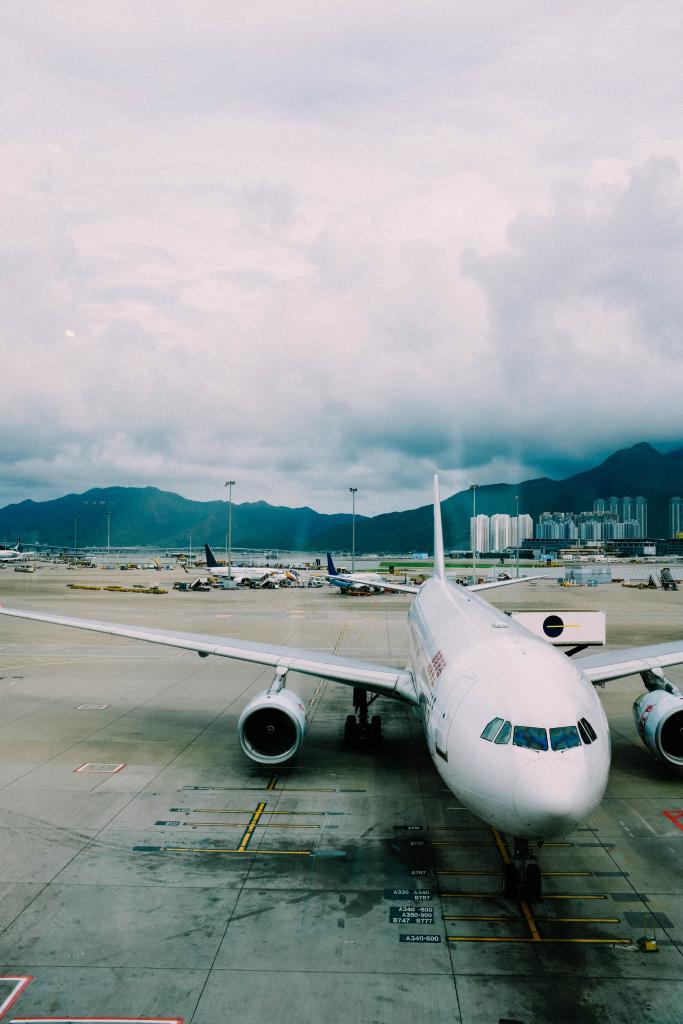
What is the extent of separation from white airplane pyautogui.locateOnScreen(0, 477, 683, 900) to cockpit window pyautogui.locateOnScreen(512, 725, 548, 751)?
0.6 inches

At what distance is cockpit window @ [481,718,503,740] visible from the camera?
10.0 meters

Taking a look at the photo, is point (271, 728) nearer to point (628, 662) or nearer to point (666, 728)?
point (628, 662)

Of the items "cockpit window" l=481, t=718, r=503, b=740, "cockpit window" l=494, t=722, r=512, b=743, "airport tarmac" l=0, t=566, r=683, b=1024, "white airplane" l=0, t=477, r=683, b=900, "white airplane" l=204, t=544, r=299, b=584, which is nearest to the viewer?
"airport tarmac" l=0, t=566, r=683, b=1024

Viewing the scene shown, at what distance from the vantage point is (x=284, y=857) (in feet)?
40.0

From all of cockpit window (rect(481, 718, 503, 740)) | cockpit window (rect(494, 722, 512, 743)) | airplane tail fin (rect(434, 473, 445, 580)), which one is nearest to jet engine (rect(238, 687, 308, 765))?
cockpit window (rect(481, 718, 503, 740))

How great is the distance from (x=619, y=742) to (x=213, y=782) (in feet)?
39.2

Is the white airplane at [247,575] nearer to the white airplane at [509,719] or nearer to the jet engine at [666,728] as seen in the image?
the white airplane at [509,719]

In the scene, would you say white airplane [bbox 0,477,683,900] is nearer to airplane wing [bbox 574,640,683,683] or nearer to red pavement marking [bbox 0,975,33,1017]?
airplane wing [bbox 574,640,683,683]

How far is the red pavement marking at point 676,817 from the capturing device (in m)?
13.8

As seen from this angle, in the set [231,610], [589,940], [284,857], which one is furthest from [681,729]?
[231,610]

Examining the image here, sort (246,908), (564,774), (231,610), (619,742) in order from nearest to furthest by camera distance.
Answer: (564,774)
(246,908)
(619,742)
(231,610)

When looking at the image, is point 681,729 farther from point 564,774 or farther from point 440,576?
point 440,576

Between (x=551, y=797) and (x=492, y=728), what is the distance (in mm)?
1302

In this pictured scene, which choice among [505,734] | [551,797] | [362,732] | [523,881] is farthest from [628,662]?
[551,797]
